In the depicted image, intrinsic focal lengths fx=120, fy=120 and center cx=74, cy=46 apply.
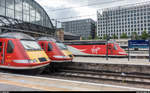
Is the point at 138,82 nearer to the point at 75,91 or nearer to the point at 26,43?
the point at 75,91

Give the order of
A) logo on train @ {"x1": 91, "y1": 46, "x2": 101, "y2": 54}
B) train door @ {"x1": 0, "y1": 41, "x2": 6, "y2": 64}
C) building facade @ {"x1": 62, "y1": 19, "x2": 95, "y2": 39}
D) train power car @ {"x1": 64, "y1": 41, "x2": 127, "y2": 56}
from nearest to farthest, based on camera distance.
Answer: train door @ {"x1": 0, "y1": 41, "x2": 6, "y2": 64} → train power car @ {"x1": 64, "y1": 41, "x2": 127, "y2": 56} → logo on train @ {"x1": 91, "y1": 46, "x2": 101, "y2": 54} → building facade @ {"x1": 62, "y1": 19, "x2": 95, "y2": 39}

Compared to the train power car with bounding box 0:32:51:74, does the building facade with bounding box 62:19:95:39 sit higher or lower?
higher

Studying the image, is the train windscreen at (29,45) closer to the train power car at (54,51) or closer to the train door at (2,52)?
the train door at (2,52)

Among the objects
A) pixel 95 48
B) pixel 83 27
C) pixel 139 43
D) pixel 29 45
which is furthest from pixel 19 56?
pixel 83 27

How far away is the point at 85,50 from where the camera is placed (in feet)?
65.1

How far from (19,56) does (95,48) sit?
13.3 meters

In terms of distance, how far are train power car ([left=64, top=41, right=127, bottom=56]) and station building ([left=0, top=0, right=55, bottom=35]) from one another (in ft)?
28.0

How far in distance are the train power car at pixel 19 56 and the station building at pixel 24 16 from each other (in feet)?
42.3

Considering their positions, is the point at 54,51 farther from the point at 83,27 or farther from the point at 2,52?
the point at 83,27

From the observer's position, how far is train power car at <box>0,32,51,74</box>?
7551 millimetres

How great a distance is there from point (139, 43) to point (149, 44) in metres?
1.05

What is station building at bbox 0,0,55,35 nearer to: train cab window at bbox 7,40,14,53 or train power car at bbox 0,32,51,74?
train power car at bbox 0,32,51,74

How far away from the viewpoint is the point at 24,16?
27656 mm

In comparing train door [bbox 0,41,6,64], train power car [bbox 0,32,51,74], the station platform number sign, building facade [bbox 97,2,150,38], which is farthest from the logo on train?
building facade [bbox 97,2,150,38]
